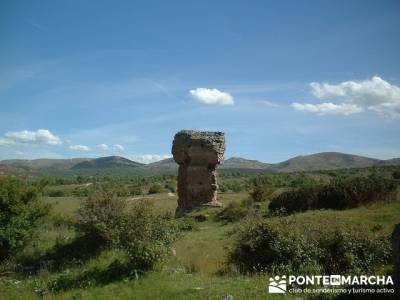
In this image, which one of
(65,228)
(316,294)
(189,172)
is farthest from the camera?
(189,172)

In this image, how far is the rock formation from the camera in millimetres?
28422

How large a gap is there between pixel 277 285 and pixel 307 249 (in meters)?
1.80

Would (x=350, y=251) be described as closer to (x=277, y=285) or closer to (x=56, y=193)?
(x=277, y=285)

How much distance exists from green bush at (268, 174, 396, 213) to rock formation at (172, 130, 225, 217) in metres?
5.01

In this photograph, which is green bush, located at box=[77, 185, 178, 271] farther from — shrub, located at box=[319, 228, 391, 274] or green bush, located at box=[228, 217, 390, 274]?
shrub, located at box=[319, 228, 391, 274]

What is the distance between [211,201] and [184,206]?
6.77 feet

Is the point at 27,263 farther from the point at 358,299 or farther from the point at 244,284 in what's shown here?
the point at 358,299

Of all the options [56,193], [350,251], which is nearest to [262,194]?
[350,251]

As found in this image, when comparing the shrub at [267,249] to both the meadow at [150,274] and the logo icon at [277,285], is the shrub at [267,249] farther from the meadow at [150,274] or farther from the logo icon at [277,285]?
the logo icon at [277,285]

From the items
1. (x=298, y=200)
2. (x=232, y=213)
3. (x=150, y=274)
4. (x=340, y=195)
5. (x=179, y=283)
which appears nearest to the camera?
(x=179, y=283)

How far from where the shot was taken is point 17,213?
16.5 meters

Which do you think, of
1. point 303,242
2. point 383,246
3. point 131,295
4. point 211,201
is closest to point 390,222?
point 383,246

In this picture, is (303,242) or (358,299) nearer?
(358,299)

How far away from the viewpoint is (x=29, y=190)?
1756cm
